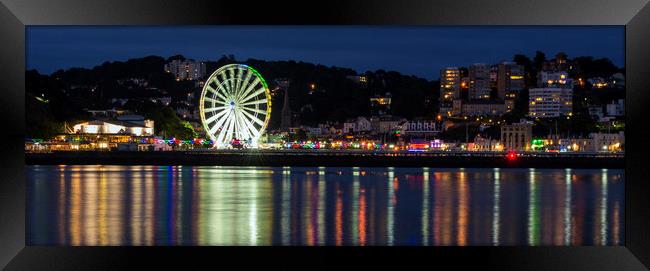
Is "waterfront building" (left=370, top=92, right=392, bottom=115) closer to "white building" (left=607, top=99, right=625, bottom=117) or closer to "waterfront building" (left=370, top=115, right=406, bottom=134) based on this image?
"waterfront building" (left=370, top=115, right=406, bottom=134)

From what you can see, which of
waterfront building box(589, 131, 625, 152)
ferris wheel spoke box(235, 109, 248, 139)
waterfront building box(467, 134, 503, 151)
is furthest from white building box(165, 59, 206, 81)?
waterfront building box(589, 131, 625, 152)

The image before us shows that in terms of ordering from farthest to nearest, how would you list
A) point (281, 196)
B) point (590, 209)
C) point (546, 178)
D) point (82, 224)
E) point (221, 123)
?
point (221, 123)
point (546, 178)
point (281, 196)
point (590, 209)
point (82, 224)

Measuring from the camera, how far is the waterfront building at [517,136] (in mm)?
70688

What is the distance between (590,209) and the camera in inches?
701

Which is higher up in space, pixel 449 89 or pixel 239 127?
pixel 449 89

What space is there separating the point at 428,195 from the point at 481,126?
5612cm

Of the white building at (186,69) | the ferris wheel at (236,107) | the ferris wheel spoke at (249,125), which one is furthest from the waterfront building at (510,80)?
the ferris wheel spoke at (249,125)

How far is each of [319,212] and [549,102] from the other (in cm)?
6529

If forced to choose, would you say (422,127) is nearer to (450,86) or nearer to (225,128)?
(450,86)
